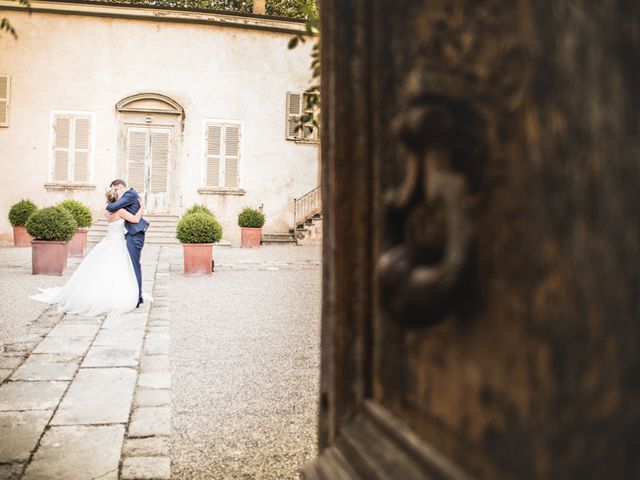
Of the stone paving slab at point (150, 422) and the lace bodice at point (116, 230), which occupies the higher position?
the lace bodice at point (116, 230)

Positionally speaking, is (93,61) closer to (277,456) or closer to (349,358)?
(277,456)

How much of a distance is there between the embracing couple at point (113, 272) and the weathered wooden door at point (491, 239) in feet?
19.1

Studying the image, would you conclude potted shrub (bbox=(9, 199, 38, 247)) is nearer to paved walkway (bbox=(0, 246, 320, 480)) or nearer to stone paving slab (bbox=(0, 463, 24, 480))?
paved walkway (bbox=(0, 246, 320, 480))

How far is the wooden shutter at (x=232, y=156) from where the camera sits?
14977 mm

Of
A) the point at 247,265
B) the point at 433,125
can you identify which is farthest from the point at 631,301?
the point at 247,265

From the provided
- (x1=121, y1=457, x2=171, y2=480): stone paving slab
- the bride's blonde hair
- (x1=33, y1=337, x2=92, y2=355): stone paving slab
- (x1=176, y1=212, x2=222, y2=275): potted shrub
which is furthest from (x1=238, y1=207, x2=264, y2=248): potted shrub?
(x1=121, y1=457, x2=171, y2=480): stone paving slab

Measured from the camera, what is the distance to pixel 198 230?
8461 millimetres

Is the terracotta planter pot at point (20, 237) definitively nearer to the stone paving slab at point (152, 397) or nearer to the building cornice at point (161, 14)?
the building cornice at point (161, 14)

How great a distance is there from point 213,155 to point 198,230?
6.92 metres

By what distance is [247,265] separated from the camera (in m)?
10.3

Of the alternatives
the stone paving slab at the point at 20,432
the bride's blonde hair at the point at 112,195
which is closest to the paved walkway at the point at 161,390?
the stone paving slab at the point at 20,432

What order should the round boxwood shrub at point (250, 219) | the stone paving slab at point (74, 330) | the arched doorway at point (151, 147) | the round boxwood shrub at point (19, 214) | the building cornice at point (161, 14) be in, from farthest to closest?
1. the arched doorway at point (151, 147)
2. the building cornice at point (161, 14)
3. the round boxwood shrub at point (250, 219)
4. the round boxwood shrub at point (19, 214)
5. the stone paving slab at point (74, 330)

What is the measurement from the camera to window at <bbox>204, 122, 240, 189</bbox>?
14.9 metres

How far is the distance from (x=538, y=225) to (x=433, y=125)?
12 centimetres
